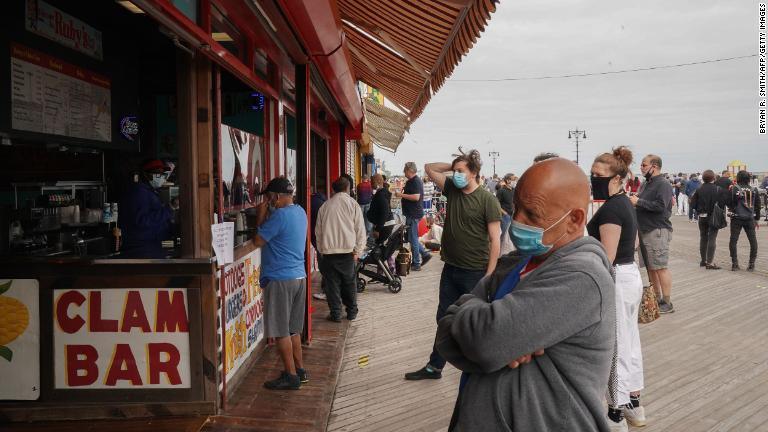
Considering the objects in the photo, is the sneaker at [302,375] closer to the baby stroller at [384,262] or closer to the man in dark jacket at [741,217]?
the baby stroller at [384,262]

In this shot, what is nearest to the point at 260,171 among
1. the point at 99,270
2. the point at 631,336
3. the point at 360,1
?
the point at 360,1

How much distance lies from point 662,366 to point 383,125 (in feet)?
46.1

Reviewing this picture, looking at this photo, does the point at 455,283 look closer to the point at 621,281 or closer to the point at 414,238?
the point at 621,281

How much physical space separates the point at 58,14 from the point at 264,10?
210cm

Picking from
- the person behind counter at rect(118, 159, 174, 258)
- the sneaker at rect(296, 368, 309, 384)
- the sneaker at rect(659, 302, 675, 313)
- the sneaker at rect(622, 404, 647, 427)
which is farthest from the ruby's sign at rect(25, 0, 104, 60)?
the sneaker at rect(659, 302, 675, 313)

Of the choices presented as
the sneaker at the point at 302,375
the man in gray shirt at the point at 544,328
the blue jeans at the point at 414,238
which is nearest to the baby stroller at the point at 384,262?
the blue jeans at the point at 414,238

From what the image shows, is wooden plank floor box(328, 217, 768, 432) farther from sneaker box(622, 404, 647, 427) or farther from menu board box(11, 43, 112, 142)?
menu board box(11, 43, 112, 142)

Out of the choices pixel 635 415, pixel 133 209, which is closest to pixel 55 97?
pixel 133 209

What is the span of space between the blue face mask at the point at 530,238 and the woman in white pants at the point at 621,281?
2.41 metres

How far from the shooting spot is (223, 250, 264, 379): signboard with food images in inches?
177

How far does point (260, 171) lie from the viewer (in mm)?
5977

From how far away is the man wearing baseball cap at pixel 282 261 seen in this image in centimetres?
445

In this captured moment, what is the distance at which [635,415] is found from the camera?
407cm

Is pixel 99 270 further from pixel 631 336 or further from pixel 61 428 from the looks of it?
pixel 631 336
